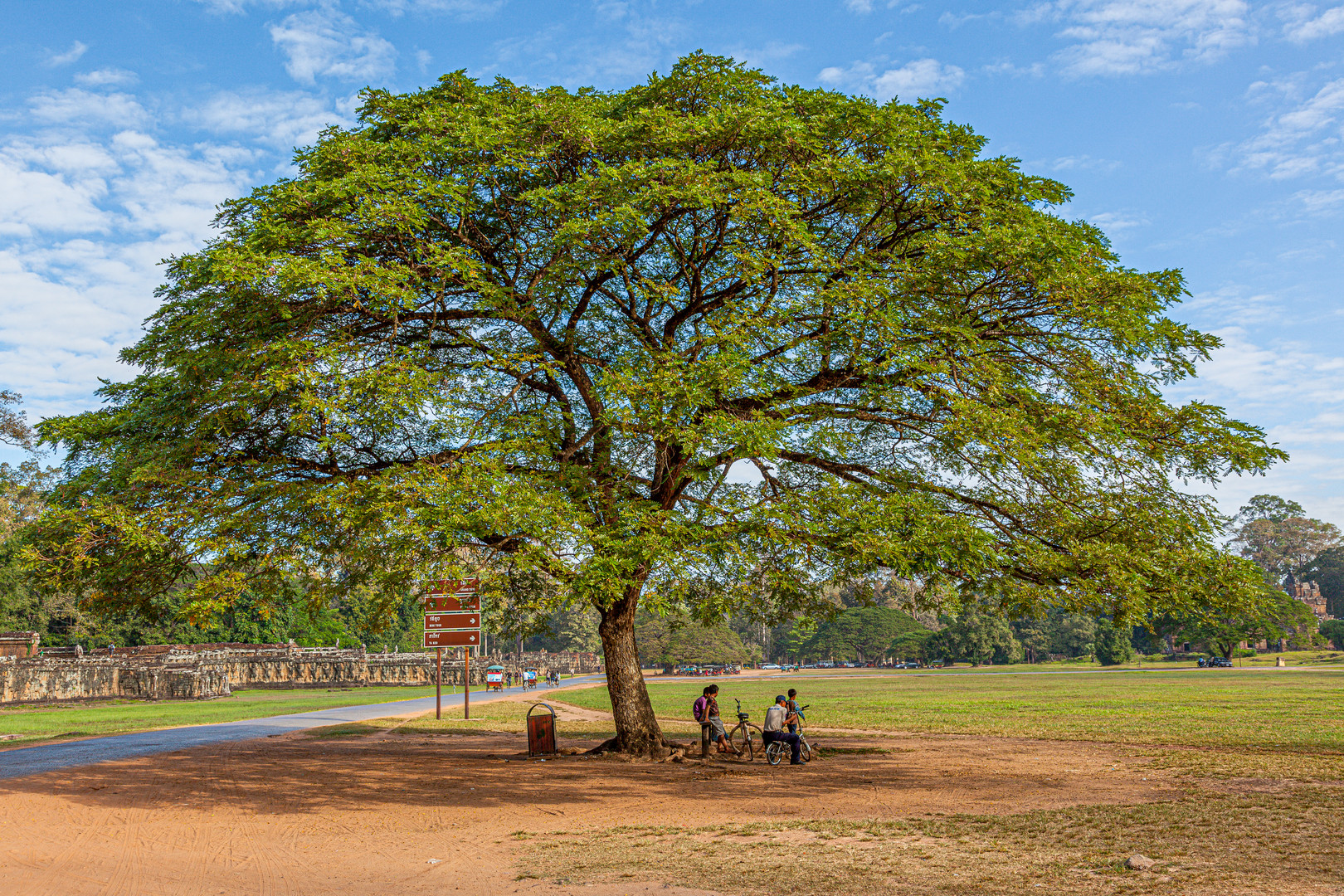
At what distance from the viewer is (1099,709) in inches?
1188

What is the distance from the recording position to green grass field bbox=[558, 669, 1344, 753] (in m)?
20.9

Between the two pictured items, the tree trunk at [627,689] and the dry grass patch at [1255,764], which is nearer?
the dry grass patch at [1255,764]

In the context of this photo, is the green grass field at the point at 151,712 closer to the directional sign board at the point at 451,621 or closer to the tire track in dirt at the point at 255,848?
the directional sign board at the point at 451,621

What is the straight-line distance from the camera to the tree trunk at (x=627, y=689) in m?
16.7

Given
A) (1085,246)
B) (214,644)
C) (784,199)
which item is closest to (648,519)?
(784,199)

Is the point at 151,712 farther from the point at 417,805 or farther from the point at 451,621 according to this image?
the point at 417,805

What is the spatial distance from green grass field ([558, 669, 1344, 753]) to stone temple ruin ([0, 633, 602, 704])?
18565 millimetres

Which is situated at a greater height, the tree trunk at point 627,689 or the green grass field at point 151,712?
the tree trunk at point 627,689

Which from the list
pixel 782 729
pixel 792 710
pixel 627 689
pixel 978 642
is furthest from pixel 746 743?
pixel 978 642

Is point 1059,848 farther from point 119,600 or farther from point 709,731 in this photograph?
point 119,600

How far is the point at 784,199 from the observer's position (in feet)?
45.2

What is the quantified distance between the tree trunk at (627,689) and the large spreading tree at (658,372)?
61.0 inches

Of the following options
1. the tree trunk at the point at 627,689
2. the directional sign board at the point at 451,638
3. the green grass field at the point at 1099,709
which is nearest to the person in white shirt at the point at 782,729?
the tree trunk at the point at 627,689

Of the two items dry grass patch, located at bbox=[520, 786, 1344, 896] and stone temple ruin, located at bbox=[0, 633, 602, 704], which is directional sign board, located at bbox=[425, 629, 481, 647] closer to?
dry grass patch, located at bbox=[520, 786, 1344, 896]
